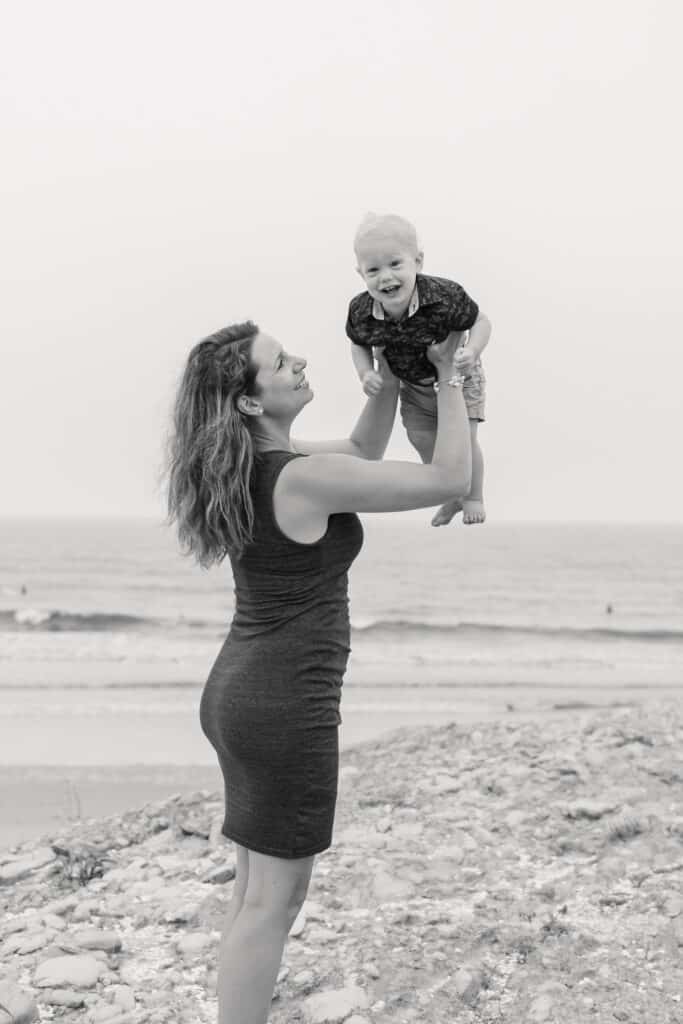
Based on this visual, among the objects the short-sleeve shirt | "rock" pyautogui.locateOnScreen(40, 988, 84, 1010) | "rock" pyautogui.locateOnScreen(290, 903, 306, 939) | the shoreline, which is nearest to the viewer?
the short-sleeve shirt

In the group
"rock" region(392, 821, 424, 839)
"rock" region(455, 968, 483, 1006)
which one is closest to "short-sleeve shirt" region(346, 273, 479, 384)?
"rock" region(455, 968, 483, 1006)

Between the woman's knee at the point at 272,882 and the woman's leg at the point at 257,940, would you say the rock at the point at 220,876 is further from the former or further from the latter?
the woman's knee at the point at 272,882

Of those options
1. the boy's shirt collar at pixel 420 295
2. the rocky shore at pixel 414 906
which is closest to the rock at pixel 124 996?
the rocky shore at pixel 414 906

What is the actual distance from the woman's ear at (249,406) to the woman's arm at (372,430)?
16.7 inches

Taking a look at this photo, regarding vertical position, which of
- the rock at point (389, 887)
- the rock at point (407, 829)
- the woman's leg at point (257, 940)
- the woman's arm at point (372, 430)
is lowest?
the rock at point (407, 829)

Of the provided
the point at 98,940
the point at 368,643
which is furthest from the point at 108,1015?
the point at 368,643

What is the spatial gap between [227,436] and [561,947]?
279 cm

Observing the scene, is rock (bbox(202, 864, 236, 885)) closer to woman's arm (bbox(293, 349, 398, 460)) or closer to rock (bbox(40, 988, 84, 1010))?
rock (bbox(40, 988, 84, 1010))

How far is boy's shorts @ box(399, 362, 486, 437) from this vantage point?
3324 mm

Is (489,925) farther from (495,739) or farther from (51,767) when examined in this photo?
(51,767)

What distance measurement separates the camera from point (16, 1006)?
3.66 meters

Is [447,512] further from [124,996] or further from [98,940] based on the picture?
[98,940]

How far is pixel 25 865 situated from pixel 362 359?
3.94 meters

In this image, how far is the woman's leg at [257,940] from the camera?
2848 mm
